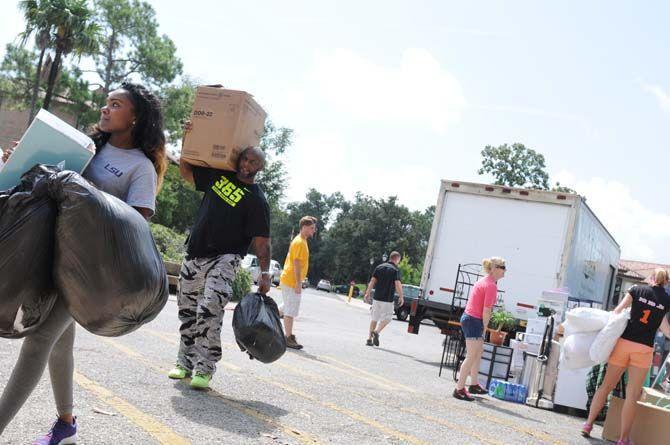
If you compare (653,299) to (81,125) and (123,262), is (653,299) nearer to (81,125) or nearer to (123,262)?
(123,262)

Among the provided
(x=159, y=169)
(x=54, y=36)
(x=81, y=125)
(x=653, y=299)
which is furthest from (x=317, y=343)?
(x=81, y=125)

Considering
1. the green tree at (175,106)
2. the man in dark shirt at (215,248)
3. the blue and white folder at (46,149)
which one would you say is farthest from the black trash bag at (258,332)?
the green tree at (175,106)

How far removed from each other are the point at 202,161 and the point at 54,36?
26652 mm

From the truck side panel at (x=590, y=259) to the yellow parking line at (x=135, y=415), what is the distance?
9.49 metres

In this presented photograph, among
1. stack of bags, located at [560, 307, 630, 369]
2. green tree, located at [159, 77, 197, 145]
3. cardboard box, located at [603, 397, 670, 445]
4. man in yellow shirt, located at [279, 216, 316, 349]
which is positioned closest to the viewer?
cardboard box, located at [603, 397, 670, 445]

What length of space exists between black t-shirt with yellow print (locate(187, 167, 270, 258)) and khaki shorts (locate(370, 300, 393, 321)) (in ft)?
25.0

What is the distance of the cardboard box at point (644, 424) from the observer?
20.7 ft

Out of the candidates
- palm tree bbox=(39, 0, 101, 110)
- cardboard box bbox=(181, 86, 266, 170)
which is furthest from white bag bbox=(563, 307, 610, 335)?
palm tree bbox=(39, 0, 101, 110)

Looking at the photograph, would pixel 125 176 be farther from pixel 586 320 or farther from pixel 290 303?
pixel 290 303

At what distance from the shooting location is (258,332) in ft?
16.3

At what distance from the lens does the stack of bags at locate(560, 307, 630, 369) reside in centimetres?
671

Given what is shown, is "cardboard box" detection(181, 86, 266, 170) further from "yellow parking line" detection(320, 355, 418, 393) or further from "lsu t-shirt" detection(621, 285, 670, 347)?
"lsu t-shirt" detection(621, 285, 670, 347)

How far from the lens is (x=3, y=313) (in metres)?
2.49

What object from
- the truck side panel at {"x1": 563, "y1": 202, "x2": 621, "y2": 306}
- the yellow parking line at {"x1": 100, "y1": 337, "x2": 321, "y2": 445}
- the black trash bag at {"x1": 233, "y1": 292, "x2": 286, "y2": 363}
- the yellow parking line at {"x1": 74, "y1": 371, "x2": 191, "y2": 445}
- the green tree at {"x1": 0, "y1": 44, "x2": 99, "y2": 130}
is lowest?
the yellow parking line at {"x1": 74, "y1": 371, "x2": 191, "y2": 445}
